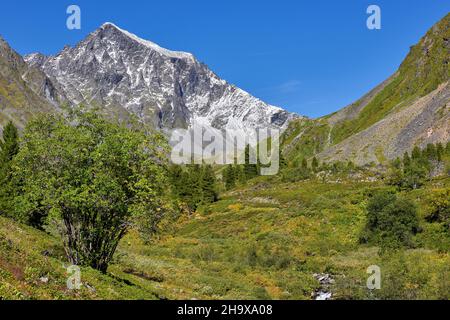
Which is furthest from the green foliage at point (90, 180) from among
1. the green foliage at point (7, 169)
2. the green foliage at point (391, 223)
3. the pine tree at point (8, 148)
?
the pine tree at point (8, 148)

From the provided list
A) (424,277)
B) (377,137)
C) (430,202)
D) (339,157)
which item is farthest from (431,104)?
(424,277)

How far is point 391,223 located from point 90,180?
3166 cm

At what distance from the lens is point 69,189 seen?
22422 mm

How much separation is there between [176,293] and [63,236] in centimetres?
809

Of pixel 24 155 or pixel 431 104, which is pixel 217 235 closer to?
pixel 24 155

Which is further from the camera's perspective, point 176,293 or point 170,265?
point 170,265

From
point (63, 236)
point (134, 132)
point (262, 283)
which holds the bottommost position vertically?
point (262, 283)

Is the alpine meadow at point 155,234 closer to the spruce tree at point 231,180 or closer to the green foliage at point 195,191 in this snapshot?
the green foliage at point 195,191

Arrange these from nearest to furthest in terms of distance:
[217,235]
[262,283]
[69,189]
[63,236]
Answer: [69,189], [63,236], [262,283], [217,235]

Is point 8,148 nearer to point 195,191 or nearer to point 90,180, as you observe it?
point 90,180

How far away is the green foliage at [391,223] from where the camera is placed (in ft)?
135

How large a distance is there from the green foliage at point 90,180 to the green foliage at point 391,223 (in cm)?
2655

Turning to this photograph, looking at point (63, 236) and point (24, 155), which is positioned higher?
point (24, 155)

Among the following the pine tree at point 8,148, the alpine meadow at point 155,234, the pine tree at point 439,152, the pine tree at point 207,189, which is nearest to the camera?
the alpine meadow at point 155,234
